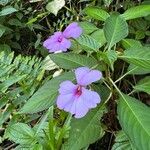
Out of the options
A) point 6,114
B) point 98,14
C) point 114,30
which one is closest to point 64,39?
point 114,30

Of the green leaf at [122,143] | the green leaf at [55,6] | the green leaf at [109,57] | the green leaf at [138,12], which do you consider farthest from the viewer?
the green leaf at [55,6]

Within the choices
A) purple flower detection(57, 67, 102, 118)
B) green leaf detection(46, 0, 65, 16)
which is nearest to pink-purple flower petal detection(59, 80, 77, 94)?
purple flower detection(57, 67, 102, 118)

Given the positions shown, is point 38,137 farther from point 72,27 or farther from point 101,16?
point 101,16

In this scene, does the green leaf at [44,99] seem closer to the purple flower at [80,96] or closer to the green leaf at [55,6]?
the purple flower at [80,96]

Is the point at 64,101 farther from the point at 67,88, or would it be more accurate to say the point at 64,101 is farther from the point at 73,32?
the point at 73,32

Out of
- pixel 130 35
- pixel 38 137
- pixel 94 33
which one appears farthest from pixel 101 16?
A: pixel 38 137

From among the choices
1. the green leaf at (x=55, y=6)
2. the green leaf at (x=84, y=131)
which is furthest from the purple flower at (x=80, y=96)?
the green leaf at (x=55, y=6)

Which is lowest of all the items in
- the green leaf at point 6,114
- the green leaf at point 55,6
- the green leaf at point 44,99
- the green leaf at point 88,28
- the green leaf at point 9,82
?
the green leaf at point 6,114
